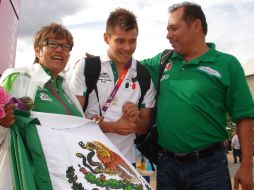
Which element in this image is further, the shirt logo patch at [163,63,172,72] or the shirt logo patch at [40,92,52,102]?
the shirt logo patch at [163,63,172,72]

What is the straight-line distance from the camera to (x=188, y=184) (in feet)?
10.1

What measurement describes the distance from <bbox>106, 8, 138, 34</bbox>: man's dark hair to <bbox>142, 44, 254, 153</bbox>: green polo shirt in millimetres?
604

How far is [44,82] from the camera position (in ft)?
8.38

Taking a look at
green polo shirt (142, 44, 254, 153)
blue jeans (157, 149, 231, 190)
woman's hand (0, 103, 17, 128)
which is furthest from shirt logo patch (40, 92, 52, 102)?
blue jeans (157, 149, 231, 190)

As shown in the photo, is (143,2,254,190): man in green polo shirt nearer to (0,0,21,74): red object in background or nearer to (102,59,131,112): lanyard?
(102,59,131,112): lanyard

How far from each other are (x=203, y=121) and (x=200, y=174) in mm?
437

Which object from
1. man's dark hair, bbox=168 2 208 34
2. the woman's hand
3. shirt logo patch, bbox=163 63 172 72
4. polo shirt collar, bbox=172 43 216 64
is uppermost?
man's dark hair, bbox=168 2 208 34

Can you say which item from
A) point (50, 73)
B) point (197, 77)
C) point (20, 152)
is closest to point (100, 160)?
point (20, 152)

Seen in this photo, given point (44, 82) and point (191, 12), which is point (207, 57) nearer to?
point (191, 12)

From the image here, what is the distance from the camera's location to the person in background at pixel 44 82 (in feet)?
7.10

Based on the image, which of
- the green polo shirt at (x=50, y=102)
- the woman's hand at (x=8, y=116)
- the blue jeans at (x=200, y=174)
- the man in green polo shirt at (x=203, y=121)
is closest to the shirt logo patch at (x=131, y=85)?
the man in green polo shirt at (x=203, y=121)

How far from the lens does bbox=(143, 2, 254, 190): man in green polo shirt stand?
10.1 ft

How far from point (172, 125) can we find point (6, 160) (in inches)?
57.7

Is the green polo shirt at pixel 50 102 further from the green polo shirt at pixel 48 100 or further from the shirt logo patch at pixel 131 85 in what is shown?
the shirt logo patch at pixel 131 85
